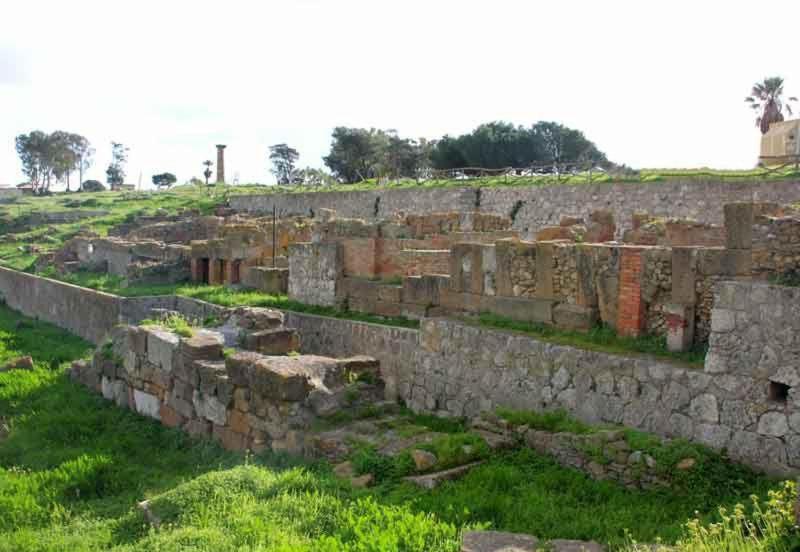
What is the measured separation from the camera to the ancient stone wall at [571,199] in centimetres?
2133

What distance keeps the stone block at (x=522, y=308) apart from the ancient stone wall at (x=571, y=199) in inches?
141

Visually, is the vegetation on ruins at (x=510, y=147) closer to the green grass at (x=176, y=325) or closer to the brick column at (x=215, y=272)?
the brick column at (x=215, y=272)

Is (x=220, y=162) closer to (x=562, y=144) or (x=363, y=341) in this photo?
(x=562, y=144)

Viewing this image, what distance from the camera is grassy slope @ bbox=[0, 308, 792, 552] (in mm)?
5754

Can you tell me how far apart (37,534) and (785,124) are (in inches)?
1346

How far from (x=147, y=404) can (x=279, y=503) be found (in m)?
5.00

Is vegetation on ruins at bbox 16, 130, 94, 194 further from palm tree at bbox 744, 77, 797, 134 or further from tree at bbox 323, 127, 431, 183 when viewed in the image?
palm tree at bbox 744, 77, 797, 134

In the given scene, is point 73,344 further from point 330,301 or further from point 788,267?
point 788,267

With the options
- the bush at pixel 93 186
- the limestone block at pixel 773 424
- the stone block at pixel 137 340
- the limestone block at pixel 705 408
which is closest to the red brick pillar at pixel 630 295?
the limestone block at pixel 705 408

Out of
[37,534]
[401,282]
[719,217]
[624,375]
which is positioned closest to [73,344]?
[401,282]

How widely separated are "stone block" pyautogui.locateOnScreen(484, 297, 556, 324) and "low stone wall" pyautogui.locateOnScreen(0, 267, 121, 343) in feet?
35.1

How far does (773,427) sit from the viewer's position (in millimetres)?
6766

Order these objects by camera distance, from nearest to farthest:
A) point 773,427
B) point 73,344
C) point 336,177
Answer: point 773,427, point 73,344, point 336,177

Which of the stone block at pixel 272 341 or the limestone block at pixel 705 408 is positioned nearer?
the limestone block at pixel 705 408
